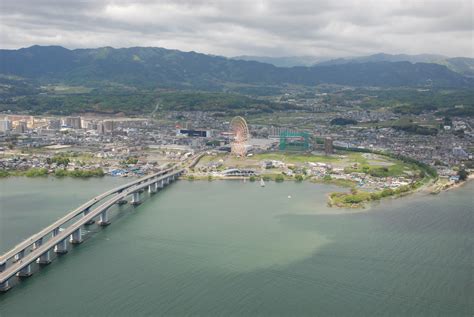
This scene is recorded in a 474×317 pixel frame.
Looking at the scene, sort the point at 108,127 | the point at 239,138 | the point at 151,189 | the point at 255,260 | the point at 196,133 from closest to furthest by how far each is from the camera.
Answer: the point at 255,260, the point at 151,189, the point at 239,138, the point at 196,133, the point at 108,127

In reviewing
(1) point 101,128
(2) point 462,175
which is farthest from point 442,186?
(1) point 101,128

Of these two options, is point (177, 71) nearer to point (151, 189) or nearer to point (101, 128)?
point (101, 128)

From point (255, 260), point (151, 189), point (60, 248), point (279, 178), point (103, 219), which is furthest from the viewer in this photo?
point (279, 178)

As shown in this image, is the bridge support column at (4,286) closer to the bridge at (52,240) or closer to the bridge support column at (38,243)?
the bridge at (52,240)

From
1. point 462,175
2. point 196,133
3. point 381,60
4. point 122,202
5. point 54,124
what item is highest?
point 381,60

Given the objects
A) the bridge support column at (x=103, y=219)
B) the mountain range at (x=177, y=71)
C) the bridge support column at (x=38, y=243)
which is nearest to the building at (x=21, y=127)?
the bridge support column at (x=103, y=219)

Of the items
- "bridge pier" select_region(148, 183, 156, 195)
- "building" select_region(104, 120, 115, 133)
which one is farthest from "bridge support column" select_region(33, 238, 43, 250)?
"building" select_region(104, 120, 115, 133)

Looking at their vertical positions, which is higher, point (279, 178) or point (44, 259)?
point (279, 178)
